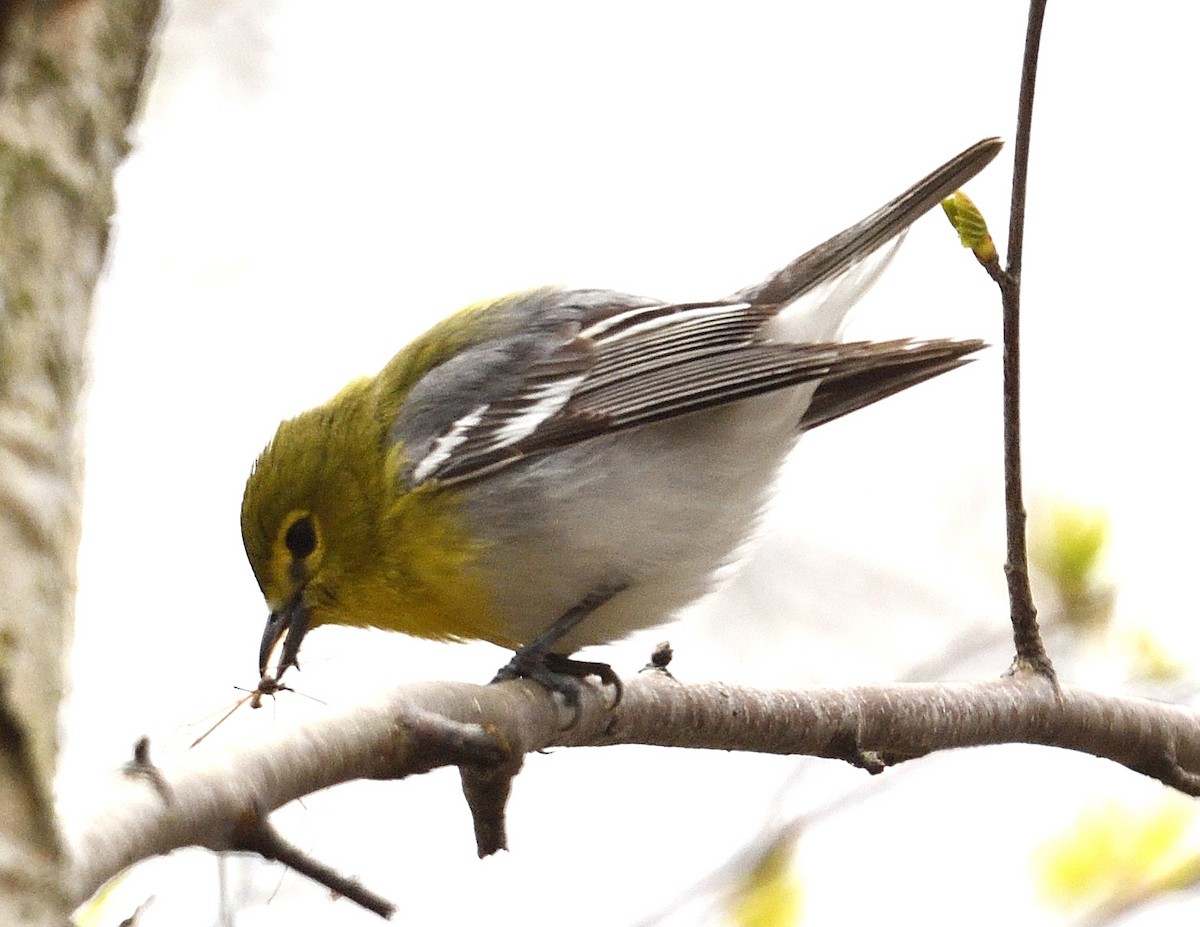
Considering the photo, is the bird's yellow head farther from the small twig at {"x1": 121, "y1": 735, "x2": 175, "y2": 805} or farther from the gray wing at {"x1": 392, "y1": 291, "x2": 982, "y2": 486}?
the small twig at {"x1": 121, "y1": 735, "x2": 175, "y2": 805}

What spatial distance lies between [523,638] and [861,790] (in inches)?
34.6

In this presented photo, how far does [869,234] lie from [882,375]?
1.36ft

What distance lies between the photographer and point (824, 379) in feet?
11.0

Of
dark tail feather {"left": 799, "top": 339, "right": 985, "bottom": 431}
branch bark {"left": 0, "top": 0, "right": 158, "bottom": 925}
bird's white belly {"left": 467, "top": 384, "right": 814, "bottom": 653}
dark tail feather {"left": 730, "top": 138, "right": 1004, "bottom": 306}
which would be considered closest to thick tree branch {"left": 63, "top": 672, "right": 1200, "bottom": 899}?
branch bark {"left": 0, "top": 0, "right": 158, "bottom": 925}

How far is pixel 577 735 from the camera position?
2588 millimetres

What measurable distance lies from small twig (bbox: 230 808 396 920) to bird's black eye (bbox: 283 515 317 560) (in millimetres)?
2069

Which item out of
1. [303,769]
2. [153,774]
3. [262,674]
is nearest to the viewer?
[153,774]

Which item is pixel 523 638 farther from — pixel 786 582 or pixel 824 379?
pixel 786 582

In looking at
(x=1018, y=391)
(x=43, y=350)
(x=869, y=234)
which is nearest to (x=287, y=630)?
(x=869, y=234)

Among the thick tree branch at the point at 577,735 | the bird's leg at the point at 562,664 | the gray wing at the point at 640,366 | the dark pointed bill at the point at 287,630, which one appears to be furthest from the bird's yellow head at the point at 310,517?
the thick tree branch at the point at 577,735

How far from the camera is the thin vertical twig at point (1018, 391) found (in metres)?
2.26

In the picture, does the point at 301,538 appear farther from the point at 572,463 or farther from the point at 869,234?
the point at 869,234

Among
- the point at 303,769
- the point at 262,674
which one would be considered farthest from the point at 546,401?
the point at 303,769

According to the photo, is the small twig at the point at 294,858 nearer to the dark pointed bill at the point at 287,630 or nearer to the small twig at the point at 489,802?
the small twig at the point at 489,802
